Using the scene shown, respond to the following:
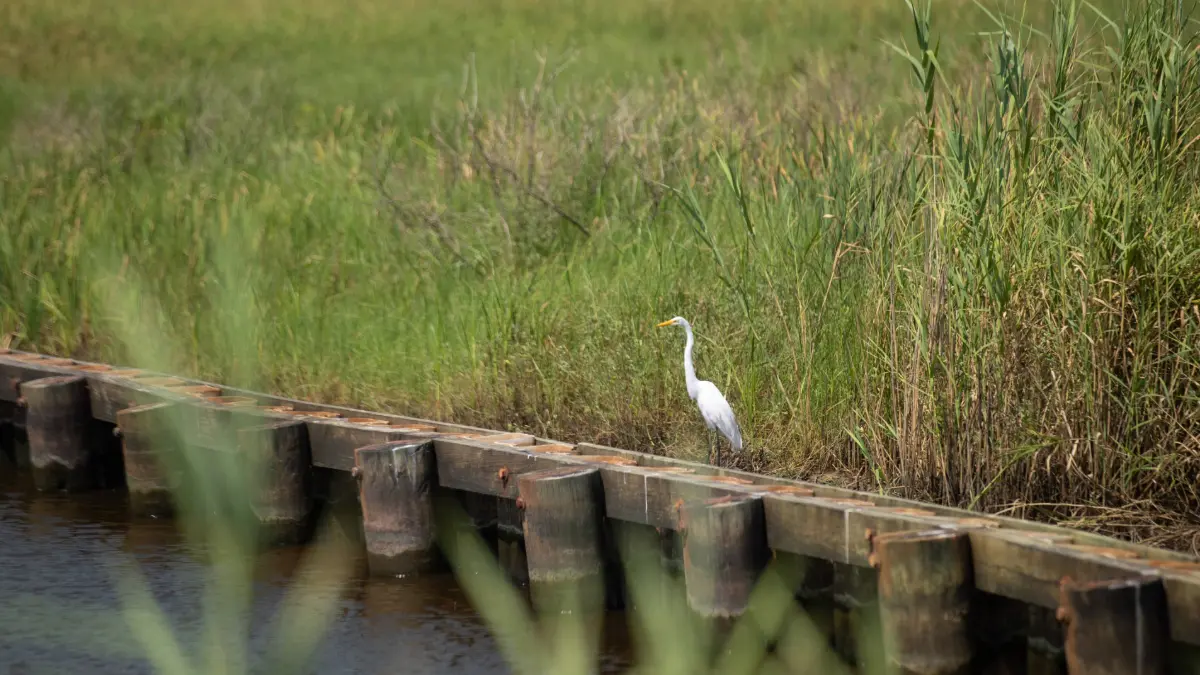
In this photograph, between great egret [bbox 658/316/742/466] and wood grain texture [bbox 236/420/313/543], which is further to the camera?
wood grain texture [bbox 236/420/313/543]

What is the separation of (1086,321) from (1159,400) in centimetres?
40

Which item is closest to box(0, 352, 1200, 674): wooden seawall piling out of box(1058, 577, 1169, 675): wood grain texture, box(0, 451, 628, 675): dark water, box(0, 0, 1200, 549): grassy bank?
box(1058, 577, 1169, 675): wood grain texture

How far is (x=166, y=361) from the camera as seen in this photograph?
7.64 ft

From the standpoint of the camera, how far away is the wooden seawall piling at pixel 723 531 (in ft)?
14.1

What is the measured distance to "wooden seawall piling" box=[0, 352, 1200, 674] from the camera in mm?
4309

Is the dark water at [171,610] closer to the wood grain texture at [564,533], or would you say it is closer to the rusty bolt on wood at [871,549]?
the wood grain texture at [564,533]

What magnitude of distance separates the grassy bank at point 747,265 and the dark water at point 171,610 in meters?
1.30

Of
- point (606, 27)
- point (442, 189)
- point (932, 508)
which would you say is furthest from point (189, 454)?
point (606, 27)

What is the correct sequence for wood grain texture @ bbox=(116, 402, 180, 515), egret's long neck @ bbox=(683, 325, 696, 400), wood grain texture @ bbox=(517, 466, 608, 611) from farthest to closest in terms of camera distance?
wood grain texture @ bbox=(116, 402, 180, 515) → egret's long neck @ bbox=(683, 325, 696, 400) → wood grain texture @ bbox=(517, 466, 608, 611)

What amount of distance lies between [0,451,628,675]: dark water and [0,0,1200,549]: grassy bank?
1299mm

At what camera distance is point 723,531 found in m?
5.43

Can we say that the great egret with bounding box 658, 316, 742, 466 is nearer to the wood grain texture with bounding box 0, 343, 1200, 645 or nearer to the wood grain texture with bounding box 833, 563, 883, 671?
the wood grain texture with bounding box 0, 343, 1200, 645

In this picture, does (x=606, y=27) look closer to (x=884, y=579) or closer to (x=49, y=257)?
(x=49, y=257)

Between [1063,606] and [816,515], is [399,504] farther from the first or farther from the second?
[1063,606]
